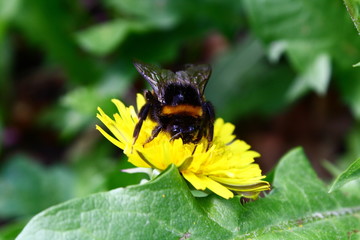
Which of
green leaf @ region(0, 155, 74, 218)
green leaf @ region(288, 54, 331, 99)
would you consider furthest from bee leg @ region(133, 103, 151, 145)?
green leaf @ region(0, 155, 74, 218)

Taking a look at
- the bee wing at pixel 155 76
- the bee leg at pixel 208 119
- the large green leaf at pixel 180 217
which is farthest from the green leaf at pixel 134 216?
the bee wing at pixel 155 76

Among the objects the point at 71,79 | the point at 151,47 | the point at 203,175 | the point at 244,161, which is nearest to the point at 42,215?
the point at 203,175

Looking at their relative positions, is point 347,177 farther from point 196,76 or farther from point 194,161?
point 196,76

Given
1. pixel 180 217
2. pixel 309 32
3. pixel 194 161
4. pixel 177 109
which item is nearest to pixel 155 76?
pixel 177 109

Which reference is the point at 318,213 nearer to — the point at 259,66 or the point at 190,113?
the point at 190,113

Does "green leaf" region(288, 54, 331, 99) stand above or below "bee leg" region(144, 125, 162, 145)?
above

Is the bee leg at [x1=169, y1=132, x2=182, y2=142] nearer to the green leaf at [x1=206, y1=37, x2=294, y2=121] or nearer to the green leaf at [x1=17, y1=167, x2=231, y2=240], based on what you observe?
the green leaf at [x1=17, y1=167, x2=231, y2=240]
